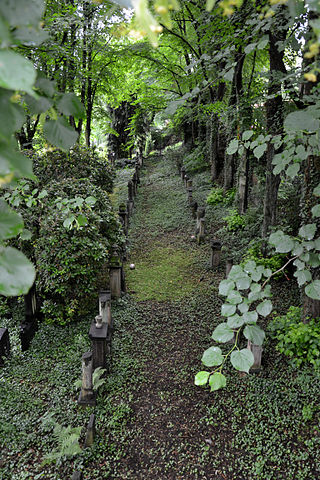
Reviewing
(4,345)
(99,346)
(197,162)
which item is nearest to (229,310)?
(99,346)

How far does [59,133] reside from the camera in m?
0.94

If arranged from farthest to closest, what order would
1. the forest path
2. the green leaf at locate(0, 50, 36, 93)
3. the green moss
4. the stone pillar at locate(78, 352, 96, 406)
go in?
the green moss
the stone pillar at locate(78, 352, 96, 406)
the forest path
the green leaf at locate(0, 50, 36, 93)

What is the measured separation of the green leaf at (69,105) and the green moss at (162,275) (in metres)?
6.40

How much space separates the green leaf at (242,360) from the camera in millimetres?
1172

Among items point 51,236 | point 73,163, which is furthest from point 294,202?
point 73,163

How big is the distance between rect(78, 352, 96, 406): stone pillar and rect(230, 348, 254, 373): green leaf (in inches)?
143

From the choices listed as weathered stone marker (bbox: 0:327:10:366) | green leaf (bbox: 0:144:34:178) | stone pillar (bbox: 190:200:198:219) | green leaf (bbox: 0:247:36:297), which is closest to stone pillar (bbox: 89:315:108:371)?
weathered stone marker (bbox: 0:327:10:366)

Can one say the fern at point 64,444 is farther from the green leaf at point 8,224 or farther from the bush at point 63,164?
the bush at point 63,164

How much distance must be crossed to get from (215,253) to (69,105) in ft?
24.5

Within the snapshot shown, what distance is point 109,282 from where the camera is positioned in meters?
7.09

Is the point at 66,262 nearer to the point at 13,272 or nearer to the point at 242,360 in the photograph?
the point at 242,360

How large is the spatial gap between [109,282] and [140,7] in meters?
6.62

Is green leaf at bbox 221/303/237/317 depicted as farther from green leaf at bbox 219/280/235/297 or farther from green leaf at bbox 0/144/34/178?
green leaf at bbox 0/144/34/178

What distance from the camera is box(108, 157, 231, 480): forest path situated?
3768mm
